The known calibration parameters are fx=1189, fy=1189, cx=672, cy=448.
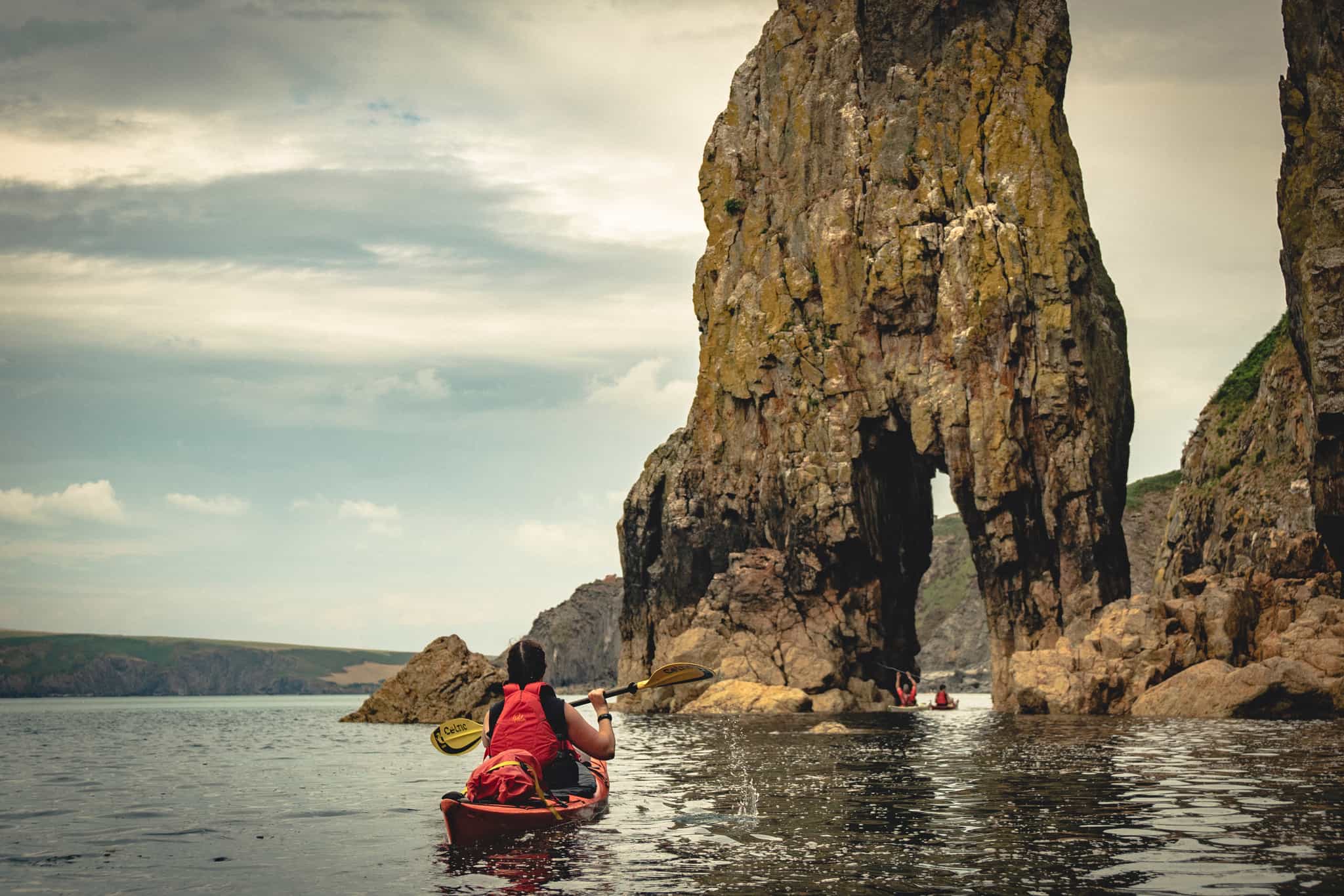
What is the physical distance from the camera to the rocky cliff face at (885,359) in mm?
57906

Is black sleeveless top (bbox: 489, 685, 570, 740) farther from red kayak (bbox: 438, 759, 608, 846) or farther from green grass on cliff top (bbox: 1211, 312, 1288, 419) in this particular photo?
green grass on cliff top (bbox: 1211, 312, 1288, 419)

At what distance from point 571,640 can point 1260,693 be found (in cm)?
11676

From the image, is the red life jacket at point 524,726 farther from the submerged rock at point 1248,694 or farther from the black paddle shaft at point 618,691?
the submerged rock at point 1248,694

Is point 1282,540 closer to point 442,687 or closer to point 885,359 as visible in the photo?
point 885,359

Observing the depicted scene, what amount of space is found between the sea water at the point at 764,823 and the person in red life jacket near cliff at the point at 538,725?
83 cm

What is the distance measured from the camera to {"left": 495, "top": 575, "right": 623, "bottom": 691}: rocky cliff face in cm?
14500

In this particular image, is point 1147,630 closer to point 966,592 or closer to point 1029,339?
point 1029,339

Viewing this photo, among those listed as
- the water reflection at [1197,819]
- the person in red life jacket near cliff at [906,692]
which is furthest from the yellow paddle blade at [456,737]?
the person in red life jacket near cliff at [906,692]

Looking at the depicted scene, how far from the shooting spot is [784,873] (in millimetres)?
11352

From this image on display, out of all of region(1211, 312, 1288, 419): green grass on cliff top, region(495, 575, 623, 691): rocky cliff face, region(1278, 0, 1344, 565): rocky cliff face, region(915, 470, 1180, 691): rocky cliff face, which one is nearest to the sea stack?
region(1278, 0, 1344, 565): rocky cliff face

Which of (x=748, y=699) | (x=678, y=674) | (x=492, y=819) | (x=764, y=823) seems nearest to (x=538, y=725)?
(x=492, y=819)

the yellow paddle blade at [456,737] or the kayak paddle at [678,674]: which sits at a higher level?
the kayak paddle at [678,674]

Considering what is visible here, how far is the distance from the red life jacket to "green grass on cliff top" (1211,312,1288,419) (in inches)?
2054

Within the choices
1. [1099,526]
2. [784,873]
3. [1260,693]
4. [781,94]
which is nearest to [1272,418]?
[1099,526]
